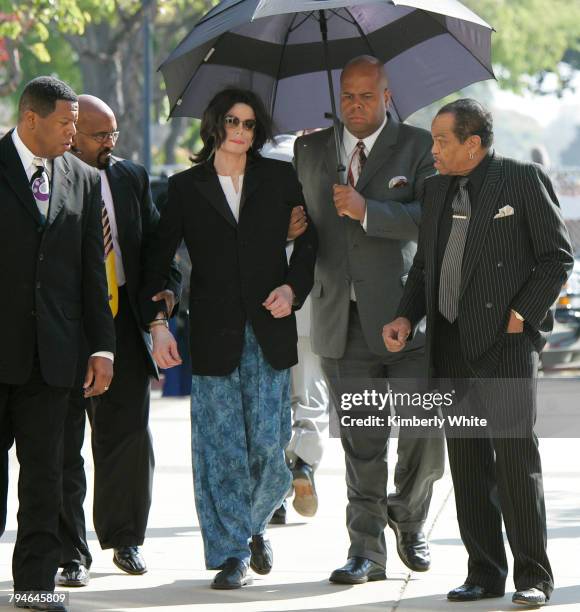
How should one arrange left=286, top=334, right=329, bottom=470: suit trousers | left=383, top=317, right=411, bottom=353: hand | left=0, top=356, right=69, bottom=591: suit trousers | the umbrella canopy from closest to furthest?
1. left=0, top=356, right=69, bottom=591: suit trousers
2. left=383, top=317, right=411, bottom=353: hand
3. the umbrella canopy
4. left=286, top=334, right=329, bottom=470: suit trousers

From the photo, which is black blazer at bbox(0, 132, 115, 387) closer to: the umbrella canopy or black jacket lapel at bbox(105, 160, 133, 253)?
black jacket lapel at bbox(105, 160, 133, 253)

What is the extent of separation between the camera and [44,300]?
5711 millimetres

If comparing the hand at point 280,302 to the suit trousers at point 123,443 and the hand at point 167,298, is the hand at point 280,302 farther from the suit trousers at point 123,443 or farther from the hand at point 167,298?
the suit trousers at point 123,443

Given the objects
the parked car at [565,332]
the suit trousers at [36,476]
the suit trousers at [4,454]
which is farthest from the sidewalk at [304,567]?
the parked car at [565,332]

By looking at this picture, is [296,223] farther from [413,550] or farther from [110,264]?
[413,550]

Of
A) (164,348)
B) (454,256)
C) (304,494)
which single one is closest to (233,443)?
(164,348)

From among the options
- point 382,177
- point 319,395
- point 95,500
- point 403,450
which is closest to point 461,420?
point 403,450

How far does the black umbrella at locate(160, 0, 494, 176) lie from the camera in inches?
273

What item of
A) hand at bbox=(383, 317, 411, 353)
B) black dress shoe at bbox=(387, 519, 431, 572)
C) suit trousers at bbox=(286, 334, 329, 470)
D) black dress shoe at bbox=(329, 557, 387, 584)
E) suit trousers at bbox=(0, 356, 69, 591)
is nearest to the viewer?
suit trousers at bbox=(0, 356, 69, 591)

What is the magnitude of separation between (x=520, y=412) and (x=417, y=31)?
2120 millimetres

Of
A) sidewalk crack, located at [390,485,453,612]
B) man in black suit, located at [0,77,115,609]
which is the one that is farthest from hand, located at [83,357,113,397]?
sidewalk crack, located at [390,485,453,612]

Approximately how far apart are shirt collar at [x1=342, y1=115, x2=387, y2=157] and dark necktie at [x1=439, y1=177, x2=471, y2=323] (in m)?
0.71

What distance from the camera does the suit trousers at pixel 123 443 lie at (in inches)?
262

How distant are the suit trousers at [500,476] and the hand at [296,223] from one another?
0.82 metres
